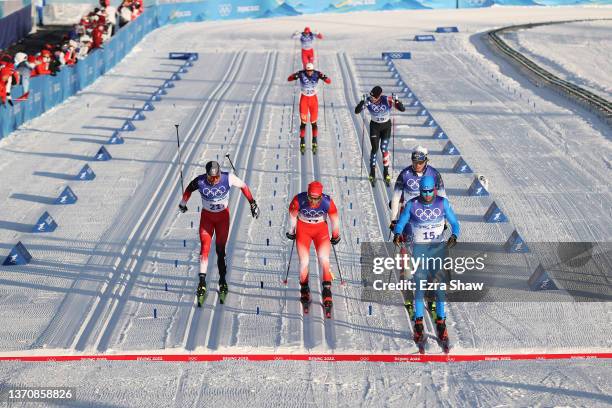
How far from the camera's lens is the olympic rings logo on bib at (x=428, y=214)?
10.5 meters

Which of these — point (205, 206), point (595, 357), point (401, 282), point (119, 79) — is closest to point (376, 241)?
point (401, 282)

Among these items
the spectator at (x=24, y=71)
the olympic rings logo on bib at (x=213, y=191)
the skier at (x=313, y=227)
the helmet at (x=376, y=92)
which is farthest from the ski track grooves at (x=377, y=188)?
the spectator at (x=24, y=71)

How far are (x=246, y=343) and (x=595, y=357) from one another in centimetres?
405

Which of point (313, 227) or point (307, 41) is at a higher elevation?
point (307, 41)

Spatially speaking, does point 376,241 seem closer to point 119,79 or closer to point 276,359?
point 276,359

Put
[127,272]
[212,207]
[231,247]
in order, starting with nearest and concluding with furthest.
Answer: [212,207] → [127,272] → [231,247]

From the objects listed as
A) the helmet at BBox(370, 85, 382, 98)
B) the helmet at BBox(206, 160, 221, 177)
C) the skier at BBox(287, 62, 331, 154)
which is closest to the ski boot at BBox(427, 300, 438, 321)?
the helmet at BBox(206, 160, 221, 177)

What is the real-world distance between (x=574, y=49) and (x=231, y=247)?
2815cm

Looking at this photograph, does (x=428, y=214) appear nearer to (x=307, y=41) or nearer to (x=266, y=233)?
(x=266, y=233)

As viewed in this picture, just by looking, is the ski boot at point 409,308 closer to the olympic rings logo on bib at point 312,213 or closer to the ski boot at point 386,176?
the olympic rings logo on bib at point 312,213

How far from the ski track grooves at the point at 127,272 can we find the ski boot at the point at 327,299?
2669 millimetres

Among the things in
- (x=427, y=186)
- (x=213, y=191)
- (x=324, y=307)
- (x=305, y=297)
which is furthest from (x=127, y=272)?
(x=427, y=186)

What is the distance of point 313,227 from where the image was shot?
11.4 metres

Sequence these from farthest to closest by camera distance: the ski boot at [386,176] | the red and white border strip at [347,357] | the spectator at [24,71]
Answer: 1. the spectator at [24,71]
2. the ski boot at [386,176]
3. the red and white border strip at [347,357]
